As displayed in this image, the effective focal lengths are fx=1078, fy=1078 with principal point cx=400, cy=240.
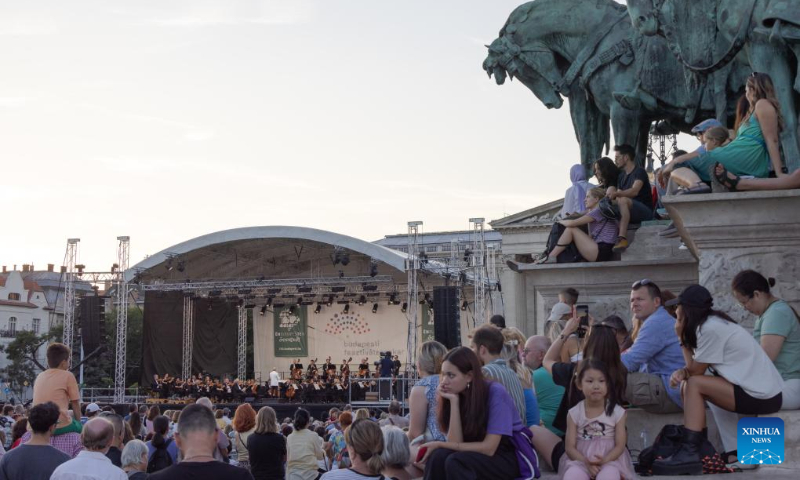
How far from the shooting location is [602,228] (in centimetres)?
984

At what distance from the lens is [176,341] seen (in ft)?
123

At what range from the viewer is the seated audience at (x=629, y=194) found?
31.4 feet

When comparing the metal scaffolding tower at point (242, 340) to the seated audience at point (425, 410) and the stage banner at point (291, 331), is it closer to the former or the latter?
the stage banner at point (291, 331)

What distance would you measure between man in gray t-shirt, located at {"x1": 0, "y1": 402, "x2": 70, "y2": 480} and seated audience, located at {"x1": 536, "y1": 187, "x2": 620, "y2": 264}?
16.6 feet

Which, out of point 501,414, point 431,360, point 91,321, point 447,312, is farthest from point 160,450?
point 91,321

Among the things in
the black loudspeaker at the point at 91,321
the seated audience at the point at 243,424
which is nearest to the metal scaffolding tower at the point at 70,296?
the black loudspeaker at the point at 91,321

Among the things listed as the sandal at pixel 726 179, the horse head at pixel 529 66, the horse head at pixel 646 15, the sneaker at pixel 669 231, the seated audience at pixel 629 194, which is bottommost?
the sandal at pixel 726 179

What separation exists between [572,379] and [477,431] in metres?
0.82

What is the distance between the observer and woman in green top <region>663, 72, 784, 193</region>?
6.91 m

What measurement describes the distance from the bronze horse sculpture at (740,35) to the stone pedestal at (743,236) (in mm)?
1835

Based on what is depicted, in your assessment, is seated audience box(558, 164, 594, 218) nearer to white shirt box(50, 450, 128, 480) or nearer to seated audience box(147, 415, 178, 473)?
seated audience box(147, 415, 178, 473)

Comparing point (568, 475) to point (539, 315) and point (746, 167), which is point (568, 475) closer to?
point (746, 167)

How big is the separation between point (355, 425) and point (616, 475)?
1.37 metres

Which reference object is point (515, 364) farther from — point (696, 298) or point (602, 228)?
point (602, 228)
